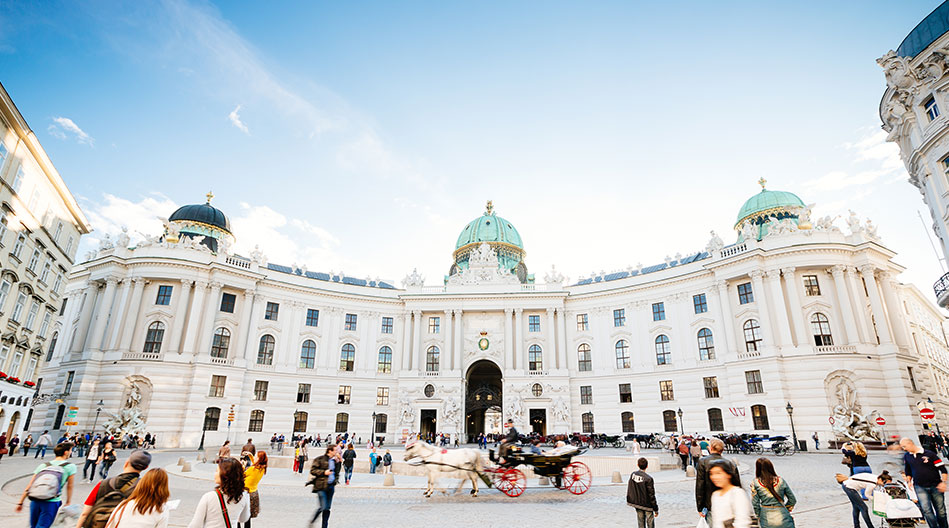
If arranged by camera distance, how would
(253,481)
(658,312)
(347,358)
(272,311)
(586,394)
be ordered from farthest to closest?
(347,358) < (272,311) < (586,394) < (658,312) < (253,481)

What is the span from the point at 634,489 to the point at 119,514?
7528 millimetres

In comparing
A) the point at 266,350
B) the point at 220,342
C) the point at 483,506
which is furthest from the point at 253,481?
the point at 266,350

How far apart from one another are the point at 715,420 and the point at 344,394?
108ft

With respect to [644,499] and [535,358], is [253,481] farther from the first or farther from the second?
[535,358]

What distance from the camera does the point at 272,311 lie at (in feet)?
154

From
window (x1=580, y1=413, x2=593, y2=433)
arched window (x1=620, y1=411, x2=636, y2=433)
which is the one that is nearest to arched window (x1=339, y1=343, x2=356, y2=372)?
window (x1=580, y1=413, x2=593, y2=433)

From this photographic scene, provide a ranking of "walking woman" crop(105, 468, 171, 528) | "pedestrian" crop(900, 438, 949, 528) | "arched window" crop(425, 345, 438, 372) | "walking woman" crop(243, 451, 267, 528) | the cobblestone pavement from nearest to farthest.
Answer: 1. "walking woman" crop(105, 468, 171, 528)
2. "pedestrian" crop(900, 438, 949, 528)
3. "walking woman" crop(243, 451, 267, 528)
4. the cobblestone pavement
5. "arched window" crop(425, 345, 438, 372)

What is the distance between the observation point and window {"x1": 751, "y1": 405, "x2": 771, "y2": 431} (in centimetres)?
3662

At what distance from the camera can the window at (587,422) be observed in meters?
45.6

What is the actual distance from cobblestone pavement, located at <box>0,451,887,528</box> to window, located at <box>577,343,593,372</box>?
91.8 feet

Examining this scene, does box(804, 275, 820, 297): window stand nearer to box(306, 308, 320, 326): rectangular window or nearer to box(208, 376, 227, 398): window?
box(306, 308, 320, 326): rectangular window

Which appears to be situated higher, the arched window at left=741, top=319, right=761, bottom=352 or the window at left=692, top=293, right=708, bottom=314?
the window at left=692, top=293, right=708, bottom=314

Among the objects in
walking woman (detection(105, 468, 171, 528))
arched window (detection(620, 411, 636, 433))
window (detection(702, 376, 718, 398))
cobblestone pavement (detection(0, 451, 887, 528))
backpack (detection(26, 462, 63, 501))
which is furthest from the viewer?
arched window (detection(620, 411, 636, 433))

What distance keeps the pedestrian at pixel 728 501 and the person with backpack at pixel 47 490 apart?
30.0ft
